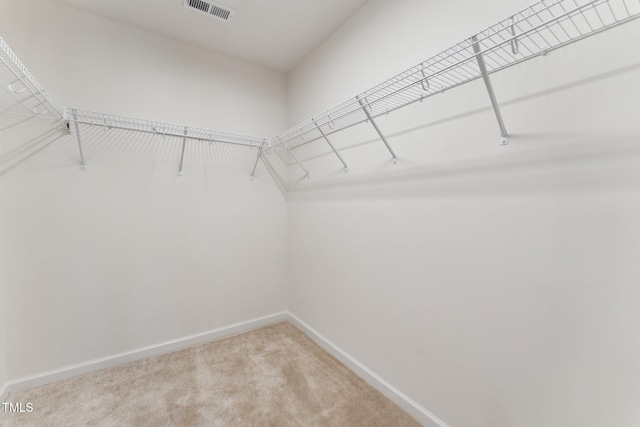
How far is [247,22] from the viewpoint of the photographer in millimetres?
2031

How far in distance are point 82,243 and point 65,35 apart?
1.43m

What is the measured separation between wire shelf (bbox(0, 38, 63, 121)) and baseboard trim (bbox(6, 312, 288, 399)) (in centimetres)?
167

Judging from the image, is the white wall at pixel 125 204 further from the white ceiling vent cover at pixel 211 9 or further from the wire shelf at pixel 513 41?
the wire shelf at pixel 513 41

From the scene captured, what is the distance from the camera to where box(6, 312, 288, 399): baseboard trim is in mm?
1735

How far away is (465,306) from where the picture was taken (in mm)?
1297

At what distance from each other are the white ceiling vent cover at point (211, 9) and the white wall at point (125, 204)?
18.8 inches

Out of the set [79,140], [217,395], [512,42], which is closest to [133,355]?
[217,395]

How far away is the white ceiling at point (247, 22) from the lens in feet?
6.07

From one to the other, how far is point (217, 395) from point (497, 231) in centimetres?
186

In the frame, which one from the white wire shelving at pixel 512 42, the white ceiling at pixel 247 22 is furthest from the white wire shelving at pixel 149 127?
the white wire shelving at pixel 512 42

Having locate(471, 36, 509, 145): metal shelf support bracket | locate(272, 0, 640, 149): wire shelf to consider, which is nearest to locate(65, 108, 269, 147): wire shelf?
locate(272, 0, 640, 149): wire shelf

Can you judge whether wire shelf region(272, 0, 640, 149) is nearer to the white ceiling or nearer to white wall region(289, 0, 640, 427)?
white wall region(289, 0, 640, 427)

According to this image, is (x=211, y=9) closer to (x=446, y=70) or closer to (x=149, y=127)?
(x=149, y=127)

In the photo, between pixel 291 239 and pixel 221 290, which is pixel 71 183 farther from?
pixel 291 239
